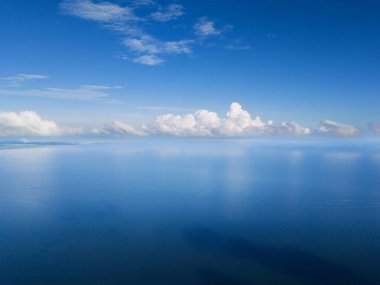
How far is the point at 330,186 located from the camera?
3738 inches

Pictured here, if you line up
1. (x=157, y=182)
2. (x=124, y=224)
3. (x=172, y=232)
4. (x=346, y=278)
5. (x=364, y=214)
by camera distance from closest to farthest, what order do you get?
(x=346, y=278), (x=172, y=232), (x=124, y=224), (x=364, y=214), (x=157, y=182)

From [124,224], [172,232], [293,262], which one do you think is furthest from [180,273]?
[124,224]

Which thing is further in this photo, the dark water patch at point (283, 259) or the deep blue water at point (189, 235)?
the deep blue water at point (189, 235)

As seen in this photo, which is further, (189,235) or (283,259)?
(189,235)

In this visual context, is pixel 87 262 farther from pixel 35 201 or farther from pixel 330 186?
pixel 330 186

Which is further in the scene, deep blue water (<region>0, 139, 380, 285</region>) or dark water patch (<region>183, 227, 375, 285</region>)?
deep blue water (<region>0, 139, 380, 285</region>)

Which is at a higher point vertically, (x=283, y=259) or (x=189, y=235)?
(x=189, y=235)

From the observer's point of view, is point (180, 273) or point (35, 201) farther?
point (35, 201)

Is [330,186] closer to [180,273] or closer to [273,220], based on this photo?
[273,220]

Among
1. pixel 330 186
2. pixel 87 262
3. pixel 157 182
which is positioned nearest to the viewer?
pixel 87 262

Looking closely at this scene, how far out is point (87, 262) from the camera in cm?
4034

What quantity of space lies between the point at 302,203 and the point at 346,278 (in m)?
37.2

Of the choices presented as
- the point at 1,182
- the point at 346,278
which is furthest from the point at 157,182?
the point at 346,278

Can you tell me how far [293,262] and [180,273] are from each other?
17411mm
